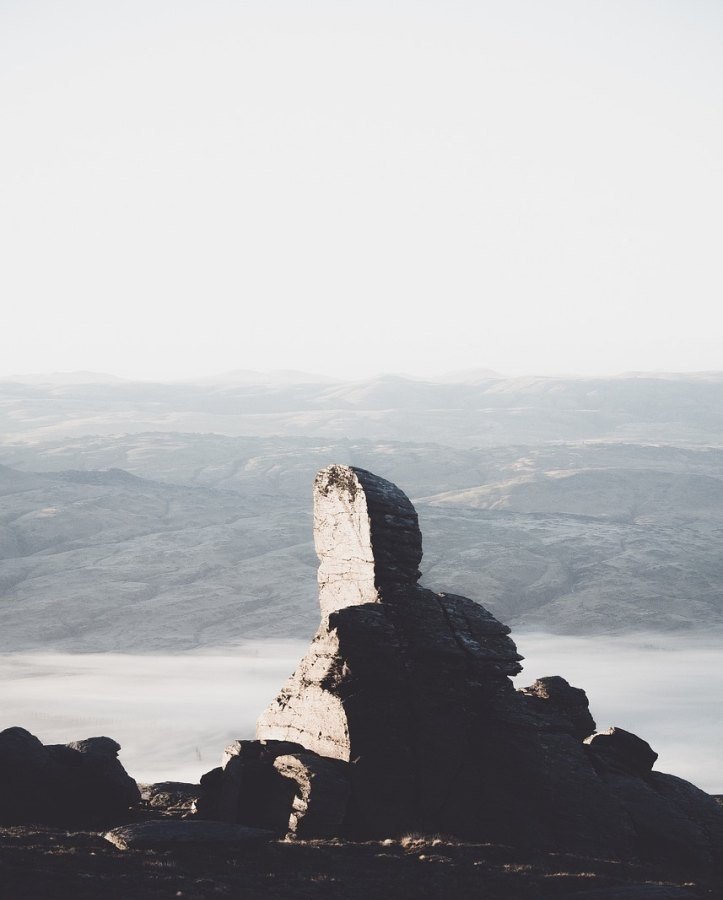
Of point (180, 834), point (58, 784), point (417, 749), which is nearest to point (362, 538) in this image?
point (417, 749)

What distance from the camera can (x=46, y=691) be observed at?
127m

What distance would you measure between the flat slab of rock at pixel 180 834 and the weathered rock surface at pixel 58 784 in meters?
4.86

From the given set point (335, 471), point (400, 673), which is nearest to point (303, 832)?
point (400, 673)

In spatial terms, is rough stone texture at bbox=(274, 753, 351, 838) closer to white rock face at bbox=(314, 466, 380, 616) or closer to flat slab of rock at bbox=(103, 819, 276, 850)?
flat slab of rock at bbox=(103, 819, 276, 850)

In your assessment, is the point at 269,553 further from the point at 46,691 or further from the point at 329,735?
the point at 329,735

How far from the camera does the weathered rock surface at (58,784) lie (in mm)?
33562

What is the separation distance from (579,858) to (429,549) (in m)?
165

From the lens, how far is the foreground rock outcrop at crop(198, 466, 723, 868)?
→ 32.8 meters

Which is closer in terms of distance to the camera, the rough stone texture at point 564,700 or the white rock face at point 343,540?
the white rock face at point 343,540

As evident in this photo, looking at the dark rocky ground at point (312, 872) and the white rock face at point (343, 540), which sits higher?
the white rock face at point (343, 540)

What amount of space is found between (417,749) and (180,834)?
896 centimetres

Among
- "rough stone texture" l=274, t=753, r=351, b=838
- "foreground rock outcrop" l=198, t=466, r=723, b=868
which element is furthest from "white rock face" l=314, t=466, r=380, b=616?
"rough stone texture" l=274, t=753, r=351, b=838

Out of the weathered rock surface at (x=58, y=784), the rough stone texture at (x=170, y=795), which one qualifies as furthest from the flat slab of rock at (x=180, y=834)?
the rough stone texture at (x=170, y=795)

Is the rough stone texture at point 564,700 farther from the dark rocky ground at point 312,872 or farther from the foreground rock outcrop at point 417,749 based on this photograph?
the dark rocky ground at point 312,872
